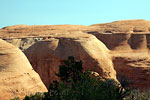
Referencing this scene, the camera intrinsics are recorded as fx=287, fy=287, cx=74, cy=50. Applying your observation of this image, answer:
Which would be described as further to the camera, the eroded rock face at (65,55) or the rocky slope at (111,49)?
the rocky slope at (111,49)

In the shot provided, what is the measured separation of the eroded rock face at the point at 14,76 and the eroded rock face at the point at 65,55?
10566 mm

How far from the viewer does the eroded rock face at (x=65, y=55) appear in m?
28.3

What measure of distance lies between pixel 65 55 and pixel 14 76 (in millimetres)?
12350

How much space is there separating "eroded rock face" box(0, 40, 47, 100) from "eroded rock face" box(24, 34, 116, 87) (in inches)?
416

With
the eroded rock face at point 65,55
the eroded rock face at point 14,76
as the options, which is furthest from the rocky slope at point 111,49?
the eroded rock face at point 14,76

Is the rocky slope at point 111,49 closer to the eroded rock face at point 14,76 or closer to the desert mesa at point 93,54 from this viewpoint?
the desert mesa at point 93,54

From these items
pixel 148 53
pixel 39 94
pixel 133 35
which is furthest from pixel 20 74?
pixel 133 35

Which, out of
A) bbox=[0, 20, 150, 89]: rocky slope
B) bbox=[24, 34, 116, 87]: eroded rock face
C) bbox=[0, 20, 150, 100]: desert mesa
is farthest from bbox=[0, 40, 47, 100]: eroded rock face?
bbox=[0, 20, 150, 89]: rocky slope

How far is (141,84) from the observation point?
28.5 m

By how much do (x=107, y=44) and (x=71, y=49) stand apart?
24.2 ft

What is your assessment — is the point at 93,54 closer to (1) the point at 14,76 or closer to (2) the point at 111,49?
(2) the point at 111,49

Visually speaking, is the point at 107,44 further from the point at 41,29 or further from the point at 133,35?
the point at 41,29

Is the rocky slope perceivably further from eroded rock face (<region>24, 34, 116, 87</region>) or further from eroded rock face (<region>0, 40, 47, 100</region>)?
eroded rock face (<region>0, 40, 47, 100</region>)

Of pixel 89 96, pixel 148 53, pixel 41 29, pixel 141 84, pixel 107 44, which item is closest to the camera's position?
pixel 89 96
